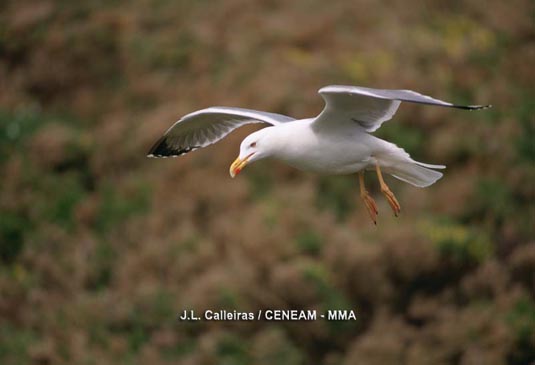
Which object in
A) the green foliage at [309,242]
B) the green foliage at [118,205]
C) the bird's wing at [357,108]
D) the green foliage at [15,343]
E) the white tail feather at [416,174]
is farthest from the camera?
the green foliage at [118,205]

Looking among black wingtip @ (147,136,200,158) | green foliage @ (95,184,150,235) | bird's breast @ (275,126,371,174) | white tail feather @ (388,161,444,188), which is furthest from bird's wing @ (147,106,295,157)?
green foliage @ (95,184,150,235)

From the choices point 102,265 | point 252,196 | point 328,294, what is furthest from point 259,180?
point 328,294

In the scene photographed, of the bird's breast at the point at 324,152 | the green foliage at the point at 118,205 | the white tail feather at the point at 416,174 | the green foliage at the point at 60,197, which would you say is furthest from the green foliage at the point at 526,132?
the bird's breast at the point at 324,152

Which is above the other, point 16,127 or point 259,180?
point 16,127

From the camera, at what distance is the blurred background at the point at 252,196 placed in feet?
33.4

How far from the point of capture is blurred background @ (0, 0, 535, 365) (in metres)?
10.2

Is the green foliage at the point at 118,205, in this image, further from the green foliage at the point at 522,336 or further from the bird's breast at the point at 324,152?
the bird's breast at the point at 324,152

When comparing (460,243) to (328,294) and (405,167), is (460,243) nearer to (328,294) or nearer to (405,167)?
(328,294)

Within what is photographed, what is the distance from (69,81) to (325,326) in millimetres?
6261

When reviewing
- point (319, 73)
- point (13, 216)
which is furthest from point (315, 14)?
point (13, 216)

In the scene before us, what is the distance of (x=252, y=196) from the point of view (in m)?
11.9

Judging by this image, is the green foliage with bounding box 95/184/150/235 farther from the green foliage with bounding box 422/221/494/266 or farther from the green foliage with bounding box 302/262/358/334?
the green foliage with bounding box 422/221/494/266

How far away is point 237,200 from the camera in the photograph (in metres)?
11.7

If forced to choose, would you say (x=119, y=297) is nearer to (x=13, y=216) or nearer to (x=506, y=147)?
(x=13, y=216)
